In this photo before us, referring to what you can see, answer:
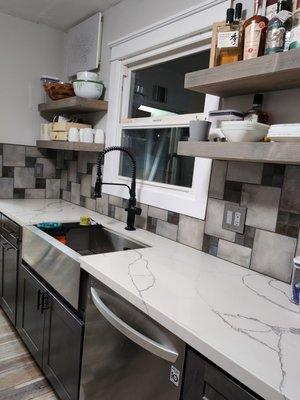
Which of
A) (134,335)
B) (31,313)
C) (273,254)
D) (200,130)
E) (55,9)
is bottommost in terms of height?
(31,313)

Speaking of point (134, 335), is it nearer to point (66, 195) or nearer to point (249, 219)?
point (249, 219)

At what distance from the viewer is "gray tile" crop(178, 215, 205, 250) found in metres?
1.61

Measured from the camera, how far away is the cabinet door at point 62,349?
1.34m

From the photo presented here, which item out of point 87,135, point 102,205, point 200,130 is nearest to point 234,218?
point 200,130

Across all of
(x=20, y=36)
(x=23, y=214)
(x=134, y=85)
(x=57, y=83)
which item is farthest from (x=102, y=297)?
(x=20, y=36)

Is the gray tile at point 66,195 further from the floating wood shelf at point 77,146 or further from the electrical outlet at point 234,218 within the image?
the electrical outlet at point 234,218

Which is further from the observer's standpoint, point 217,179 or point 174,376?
point 217,179

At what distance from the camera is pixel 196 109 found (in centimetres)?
176

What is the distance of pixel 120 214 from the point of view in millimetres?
2174

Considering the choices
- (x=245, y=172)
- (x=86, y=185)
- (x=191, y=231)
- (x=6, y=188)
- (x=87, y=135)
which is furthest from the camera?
(x=6, y=188)

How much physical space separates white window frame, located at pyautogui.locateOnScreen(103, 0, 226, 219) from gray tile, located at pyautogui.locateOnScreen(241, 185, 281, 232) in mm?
251

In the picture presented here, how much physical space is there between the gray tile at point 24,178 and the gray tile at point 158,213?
4.58 ft

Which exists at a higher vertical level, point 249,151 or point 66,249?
point 249,151

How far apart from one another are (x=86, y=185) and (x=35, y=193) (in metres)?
0.60
